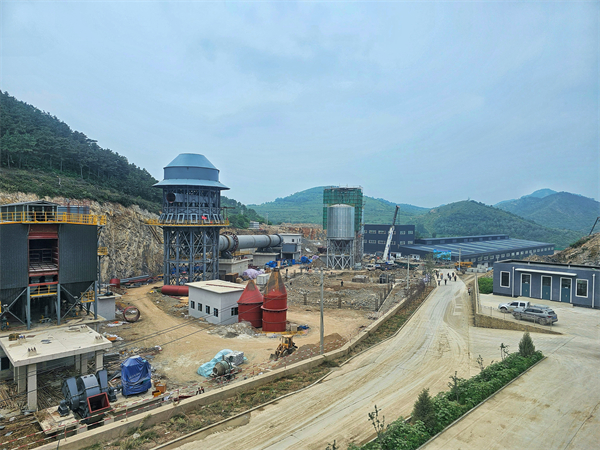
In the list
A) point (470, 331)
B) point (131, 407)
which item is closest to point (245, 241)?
point (470, 331)

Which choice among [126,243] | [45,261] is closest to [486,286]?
[45,261]

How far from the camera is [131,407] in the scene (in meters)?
17.3

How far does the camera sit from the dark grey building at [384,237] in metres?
108

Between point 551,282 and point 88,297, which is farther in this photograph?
point 551,282

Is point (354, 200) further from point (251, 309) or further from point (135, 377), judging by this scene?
point (135, 377)

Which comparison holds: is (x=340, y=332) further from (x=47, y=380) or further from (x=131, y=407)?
(x=47, y=380)

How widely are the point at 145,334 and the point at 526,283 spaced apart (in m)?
39.3

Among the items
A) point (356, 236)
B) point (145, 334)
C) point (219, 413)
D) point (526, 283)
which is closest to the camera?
point (219, 413)

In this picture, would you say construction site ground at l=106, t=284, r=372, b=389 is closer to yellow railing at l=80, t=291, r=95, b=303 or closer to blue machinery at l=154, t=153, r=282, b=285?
yellow railing at l=80, t=291, r=95, b=303

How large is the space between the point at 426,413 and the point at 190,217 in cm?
4047

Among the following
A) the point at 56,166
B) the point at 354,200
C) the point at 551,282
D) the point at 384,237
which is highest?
the point at 56,166

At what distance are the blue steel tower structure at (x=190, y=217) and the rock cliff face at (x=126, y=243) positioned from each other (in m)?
9.05

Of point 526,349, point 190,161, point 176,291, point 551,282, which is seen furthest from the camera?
point 190,161

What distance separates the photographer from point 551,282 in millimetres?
38219
